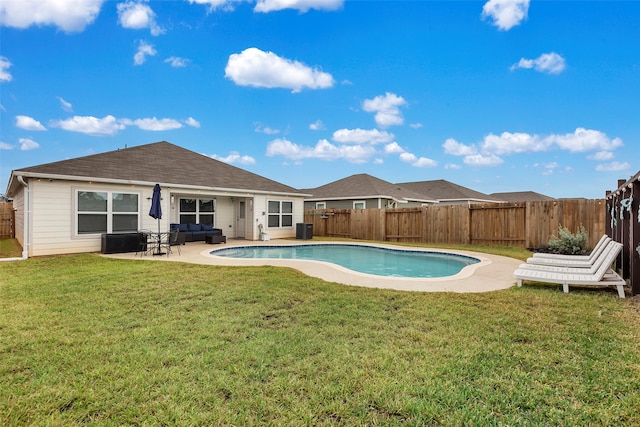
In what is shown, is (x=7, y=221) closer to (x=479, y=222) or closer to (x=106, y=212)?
(x=106, y=212)

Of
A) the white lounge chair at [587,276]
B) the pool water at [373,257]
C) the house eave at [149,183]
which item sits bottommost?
the pool water at [373,257]

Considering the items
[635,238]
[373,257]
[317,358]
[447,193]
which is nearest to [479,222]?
[373,257]

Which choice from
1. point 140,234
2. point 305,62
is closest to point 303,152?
point 305,62

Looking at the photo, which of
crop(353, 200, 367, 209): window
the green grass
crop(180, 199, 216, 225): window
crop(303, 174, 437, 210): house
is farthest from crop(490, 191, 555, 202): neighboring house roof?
the green grass

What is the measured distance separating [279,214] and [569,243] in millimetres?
12871

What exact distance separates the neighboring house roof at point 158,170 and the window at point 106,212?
0.68 metres

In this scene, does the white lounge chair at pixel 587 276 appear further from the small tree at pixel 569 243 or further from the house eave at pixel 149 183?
the house eave at pixel 149 183

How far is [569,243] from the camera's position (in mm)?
11086

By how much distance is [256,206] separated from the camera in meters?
16.8

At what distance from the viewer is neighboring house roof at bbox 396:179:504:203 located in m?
29.2

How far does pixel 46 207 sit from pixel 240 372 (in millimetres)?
11225

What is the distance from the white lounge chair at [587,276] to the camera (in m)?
5.76

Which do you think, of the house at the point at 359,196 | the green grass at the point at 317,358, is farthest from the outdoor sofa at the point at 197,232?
the green grass at the point at 317,358

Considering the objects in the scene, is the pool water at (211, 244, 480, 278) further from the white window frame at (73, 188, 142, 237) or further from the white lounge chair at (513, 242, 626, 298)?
the white window frame at (73, 188, 142, 237)
